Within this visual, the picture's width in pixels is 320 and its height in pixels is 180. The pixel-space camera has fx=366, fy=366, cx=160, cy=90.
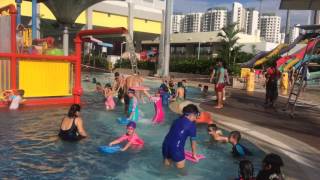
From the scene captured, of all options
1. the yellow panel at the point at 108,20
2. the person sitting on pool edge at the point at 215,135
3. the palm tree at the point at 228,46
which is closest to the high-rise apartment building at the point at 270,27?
the yellow panel at the point at 108,20

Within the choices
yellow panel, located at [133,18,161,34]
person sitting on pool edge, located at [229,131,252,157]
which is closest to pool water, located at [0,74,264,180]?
person sitting on pool edge, located at [229,131,252,157]

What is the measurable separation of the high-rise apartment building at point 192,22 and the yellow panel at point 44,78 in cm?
10384

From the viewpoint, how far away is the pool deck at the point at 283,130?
635 cm

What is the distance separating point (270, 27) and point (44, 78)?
10459cm

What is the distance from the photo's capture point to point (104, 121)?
1077 centimetres

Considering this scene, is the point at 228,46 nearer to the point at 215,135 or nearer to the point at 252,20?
the point at 215,135

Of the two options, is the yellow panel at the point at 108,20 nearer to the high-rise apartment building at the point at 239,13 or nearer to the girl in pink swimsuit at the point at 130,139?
the girl in pink swimsuit at the point at 130,139

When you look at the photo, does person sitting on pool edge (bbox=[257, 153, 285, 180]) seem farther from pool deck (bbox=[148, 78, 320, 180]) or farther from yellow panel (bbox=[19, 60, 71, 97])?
yellow panel (bbox=[19, 60, 71, 97])

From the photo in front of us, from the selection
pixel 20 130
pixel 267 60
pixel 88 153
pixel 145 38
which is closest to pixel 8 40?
pixel 20 130

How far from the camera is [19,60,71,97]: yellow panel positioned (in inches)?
506

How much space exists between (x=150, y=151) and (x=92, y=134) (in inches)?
79.8

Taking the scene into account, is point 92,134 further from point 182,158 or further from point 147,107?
point 147,107

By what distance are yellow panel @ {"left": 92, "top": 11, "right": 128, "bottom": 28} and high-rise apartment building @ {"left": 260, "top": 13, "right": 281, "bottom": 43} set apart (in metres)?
65.7

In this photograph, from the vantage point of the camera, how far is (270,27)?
109m
